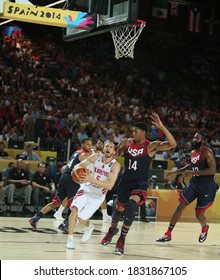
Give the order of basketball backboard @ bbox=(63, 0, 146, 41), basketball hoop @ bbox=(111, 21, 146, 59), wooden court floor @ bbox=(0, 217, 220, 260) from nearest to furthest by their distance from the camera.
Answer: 1. wooden court floor @ bbox=(0, 217, 220, 260)
2. basketball backboard @ bbox=(63, 0, 146, 41)
3. basketball hoop @ bbox=(111, 21, 146, 59)

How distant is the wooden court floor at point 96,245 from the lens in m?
9.27

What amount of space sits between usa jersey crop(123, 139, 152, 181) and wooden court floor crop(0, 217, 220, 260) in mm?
1250

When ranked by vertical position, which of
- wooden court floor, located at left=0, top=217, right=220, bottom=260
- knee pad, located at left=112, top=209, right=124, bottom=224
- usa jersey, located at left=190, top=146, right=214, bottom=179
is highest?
usa jersey, located at left=190, top=146, right=214, bottom=179

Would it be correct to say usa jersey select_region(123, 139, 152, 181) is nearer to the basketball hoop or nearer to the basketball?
the basketball

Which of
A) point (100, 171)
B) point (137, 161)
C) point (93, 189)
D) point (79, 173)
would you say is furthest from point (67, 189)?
point (79, 173)

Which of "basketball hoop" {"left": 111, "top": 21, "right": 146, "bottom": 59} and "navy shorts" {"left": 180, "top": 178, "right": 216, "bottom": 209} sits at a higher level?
"basketball hoop" {"left": 111, "top": 21, "right": 146, "bottom": 59}

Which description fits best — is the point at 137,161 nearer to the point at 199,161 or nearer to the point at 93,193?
the point at 93,193

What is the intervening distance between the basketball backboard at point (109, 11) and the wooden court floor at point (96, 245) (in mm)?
4145

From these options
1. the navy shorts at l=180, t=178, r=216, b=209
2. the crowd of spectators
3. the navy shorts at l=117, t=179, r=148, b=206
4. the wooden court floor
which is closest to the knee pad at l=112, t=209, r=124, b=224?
the navy shorts at l=117, t=179, r=148, b=206

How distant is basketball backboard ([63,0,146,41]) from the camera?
38.8 ft
